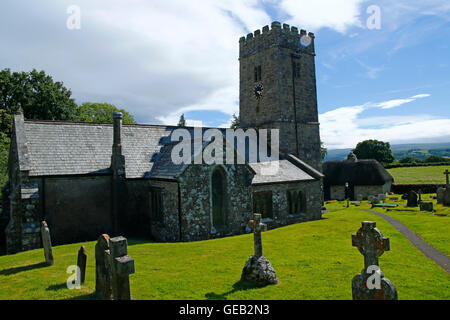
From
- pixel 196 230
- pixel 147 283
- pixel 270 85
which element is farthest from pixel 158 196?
pixel 270 85

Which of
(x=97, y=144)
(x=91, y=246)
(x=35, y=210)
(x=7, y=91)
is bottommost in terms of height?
(x=91, y=246)

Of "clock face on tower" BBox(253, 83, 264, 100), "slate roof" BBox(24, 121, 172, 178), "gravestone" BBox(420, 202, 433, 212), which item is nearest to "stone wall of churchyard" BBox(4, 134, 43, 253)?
"slate roof" BBox(24, 121, 172, 178)

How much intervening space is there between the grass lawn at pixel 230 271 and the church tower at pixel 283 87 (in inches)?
555

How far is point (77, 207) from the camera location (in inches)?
774

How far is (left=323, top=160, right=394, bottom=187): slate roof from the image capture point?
4712 cm

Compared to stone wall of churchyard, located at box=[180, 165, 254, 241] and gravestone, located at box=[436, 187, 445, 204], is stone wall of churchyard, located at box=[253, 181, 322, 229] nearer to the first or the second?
stone wall of churchyard, located at box=[180, 165, 254, 241]

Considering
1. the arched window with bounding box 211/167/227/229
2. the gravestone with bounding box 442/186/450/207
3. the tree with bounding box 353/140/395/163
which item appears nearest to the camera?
the arched window with bounding box 211/167/227/229

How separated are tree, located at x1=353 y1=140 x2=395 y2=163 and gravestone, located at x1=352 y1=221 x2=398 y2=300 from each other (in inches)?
3382

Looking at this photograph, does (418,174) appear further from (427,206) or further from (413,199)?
(427,206)

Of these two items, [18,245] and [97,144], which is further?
[97,144]
